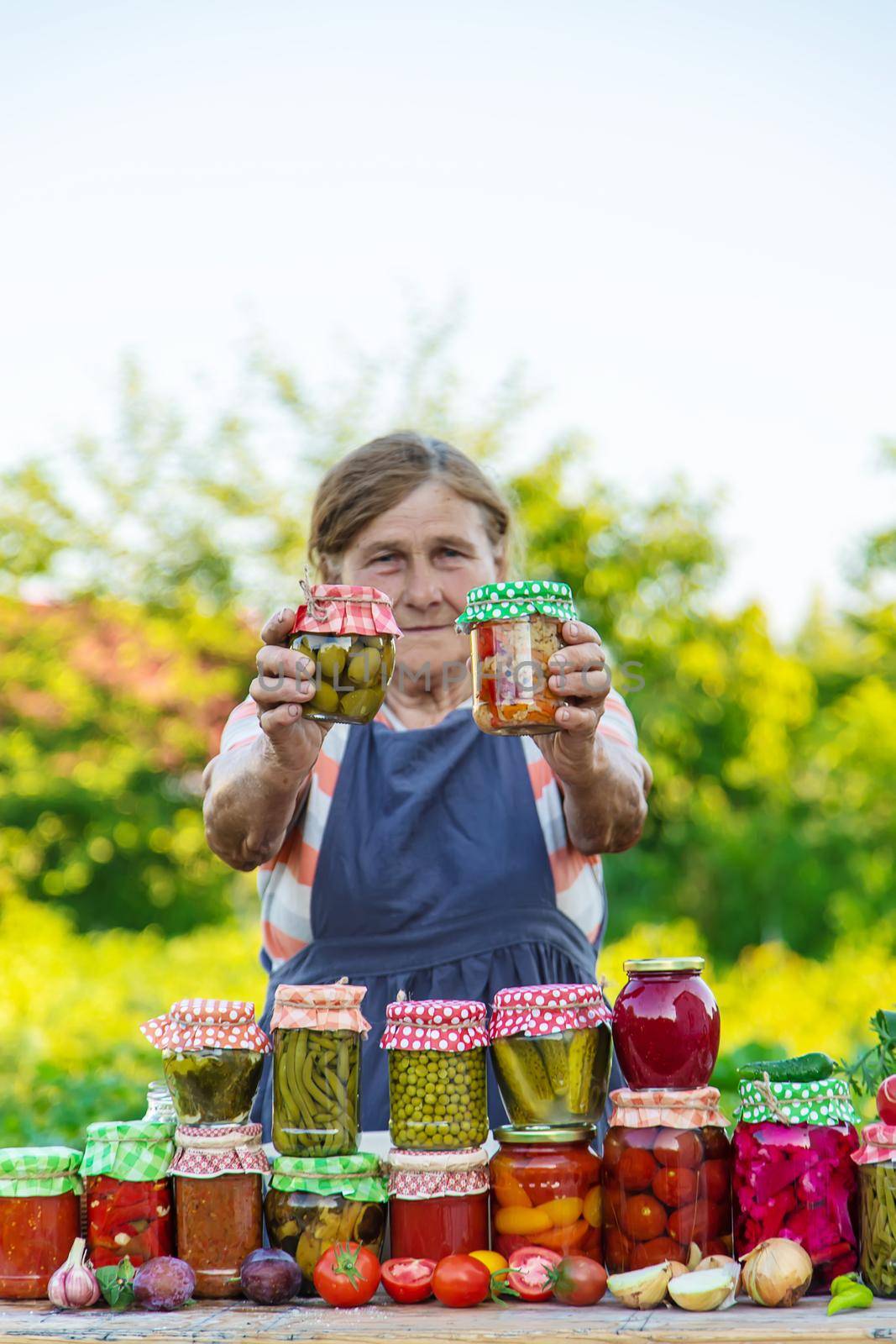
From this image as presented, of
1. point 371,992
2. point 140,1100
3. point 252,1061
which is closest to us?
point 252,1061

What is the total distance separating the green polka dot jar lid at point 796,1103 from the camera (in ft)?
6.64

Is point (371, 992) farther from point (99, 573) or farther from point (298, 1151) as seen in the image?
point (99, 573)

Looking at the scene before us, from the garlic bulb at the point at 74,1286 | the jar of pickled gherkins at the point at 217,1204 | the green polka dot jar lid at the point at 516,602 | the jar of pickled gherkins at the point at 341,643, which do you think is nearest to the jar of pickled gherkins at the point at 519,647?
the green polka dot jar lid at the point at 516,602

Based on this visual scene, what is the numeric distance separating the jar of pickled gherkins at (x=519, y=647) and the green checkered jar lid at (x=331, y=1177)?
2.30 ft

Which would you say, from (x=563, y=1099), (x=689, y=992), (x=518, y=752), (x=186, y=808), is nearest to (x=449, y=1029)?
(x=563, y=1099)

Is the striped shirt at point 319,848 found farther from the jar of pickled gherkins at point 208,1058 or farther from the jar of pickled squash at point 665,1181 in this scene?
the jar of pickled squash at point 665,1181

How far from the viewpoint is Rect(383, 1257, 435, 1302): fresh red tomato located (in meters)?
2.01

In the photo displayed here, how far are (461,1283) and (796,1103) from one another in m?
0.53

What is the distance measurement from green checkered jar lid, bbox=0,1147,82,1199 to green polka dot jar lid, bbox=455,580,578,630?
40.4 inches

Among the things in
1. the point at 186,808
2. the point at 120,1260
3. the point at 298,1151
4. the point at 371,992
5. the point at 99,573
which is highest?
the point at 99,573

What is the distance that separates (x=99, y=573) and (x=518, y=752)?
42.0ft

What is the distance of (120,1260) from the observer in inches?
82.1

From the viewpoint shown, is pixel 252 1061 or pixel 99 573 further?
pixel 99 573

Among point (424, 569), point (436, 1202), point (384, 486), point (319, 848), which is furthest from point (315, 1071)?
point (384, 486)
